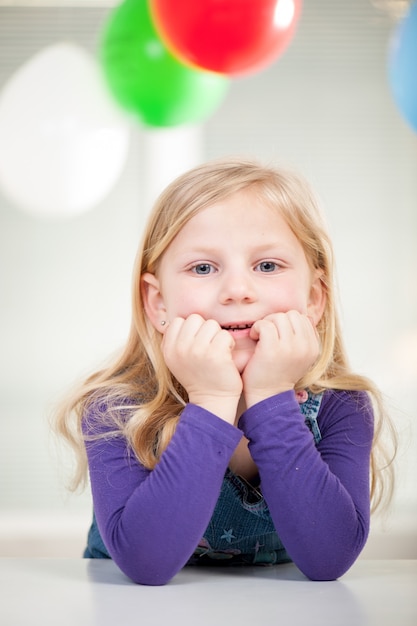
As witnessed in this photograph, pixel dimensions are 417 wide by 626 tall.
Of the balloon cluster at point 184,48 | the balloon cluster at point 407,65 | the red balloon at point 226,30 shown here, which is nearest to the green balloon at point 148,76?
the balloon cluster at point 184,48

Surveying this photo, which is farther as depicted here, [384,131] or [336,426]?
[384,131]

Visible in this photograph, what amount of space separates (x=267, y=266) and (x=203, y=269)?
7cm

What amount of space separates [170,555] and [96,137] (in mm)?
1496

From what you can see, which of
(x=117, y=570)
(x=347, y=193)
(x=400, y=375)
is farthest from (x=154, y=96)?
(x=400, y=375)

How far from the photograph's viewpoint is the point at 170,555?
2.74ft

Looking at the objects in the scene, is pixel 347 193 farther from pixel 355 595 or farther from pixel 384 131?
pixel 355 595

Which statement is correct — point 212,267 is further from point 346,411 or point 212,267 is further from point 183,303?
point 346,411

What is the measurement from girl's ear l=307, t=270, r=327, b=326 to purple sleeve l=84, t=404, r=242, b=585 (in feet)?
0.90

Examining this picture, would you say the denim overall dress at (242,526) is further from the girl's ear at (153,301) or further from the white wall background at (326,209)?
the white wall background at (326,209)

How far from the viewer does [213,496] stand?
867 millimetres

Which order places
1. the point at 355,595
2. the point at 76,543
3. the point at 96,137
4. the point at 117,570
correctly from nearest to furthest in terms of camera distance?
the point at 355,595 → the point at 117,570 → the point at 76,543 → the point at 96,137

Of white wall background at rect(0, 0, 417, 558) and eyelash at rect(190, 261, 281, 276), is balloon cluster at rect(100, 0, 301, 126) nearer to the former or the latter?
eyelash at rect(190, 261, 281, 276)

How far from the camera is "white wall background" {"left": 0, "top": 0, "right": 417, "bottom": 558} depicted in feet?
8.97

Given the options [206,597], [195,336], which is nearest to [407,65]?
[195,336]
